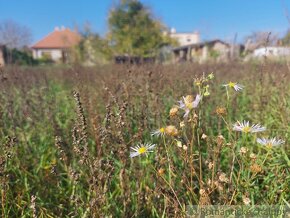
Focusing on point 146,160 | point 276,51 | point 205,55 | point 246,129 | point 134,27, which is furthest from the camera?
point 134,27

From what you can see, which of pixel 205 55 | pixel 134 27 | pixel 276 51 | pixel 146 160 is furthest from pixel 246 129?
pixel 134 27

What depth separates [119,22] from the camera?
24422 millimetres

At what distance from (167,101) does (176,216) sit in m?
1.97

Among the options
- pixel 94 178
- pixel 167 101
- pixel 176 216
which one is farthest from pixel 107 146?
pixel 167 101

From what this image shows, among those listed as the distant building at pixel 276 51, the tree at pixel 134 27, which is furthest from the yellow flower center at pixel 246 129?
the tree at pixel 134 27

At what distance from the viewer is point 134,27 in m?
23.8

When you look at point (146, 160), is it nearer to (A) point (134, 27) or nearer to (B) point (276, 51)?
(B) point (276, 51)

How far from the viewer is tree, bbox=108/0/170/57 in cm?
2298

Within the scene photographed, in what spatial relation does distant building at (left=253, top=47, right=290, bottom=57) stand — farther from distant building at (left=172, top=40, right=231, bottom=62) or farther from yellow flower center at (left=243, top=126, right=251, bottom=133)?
distant building at (left=172, top=40, right=231, bottom=62)

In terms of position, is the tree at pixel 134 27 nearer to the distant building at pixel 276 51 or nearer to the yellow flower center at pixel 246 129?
the distant building at pixel 276 51

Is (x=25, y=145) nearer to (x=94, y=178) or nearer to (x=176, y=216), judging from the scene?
(x=94, y=178)

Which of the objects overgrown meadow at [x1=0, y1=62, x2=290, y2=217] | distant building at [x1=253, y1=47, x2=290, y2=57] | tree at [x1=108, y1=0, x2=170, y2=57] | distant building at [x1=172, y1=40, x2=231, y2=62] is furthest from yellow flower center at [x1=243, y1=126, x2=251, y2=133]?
tree at [x1=108, y1=0, x2=170, y2=57]

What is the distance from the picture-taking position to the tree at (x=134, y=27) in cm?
2298

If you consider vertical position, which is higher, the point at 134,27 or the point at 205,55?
the point at 134,27
